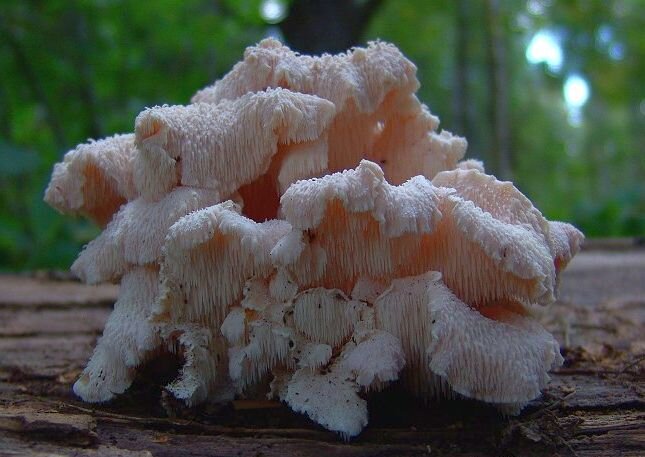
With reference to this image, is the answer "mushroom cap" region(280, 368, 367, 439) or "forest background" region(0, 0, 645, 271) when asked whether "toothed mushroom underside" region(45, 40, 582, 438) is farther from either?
"forest background" region(0, 0, 645, 271)

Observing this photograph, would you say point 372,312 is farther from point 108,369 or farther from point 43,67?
point 43,67

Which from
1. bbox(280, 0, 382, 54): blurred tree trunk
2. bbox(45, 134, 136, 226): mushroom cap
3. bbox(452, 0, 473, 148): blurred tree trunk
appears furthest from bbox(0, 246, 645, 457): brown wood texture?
bbox(452, 0, 473, 148): blurred tree trunk

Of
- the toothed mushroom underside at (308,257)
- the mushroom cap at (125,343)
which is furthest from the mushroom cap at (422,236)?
the mushroom cap at (125,343)

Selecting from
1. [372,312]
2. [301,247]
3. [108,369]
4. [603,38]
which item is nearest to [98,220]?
[108,369]

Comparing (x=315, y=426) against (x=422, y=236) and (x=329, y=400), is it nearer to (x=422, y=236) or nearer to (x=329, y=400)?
(x=329, y=400)

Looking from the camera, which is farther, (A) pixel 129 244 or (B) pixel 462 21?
(B) pixel 462 21

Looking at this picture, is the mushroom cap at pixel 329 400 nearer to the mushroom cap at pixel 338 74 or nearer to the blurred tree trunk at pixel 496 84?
the mushroom cap at pixel 338 74
